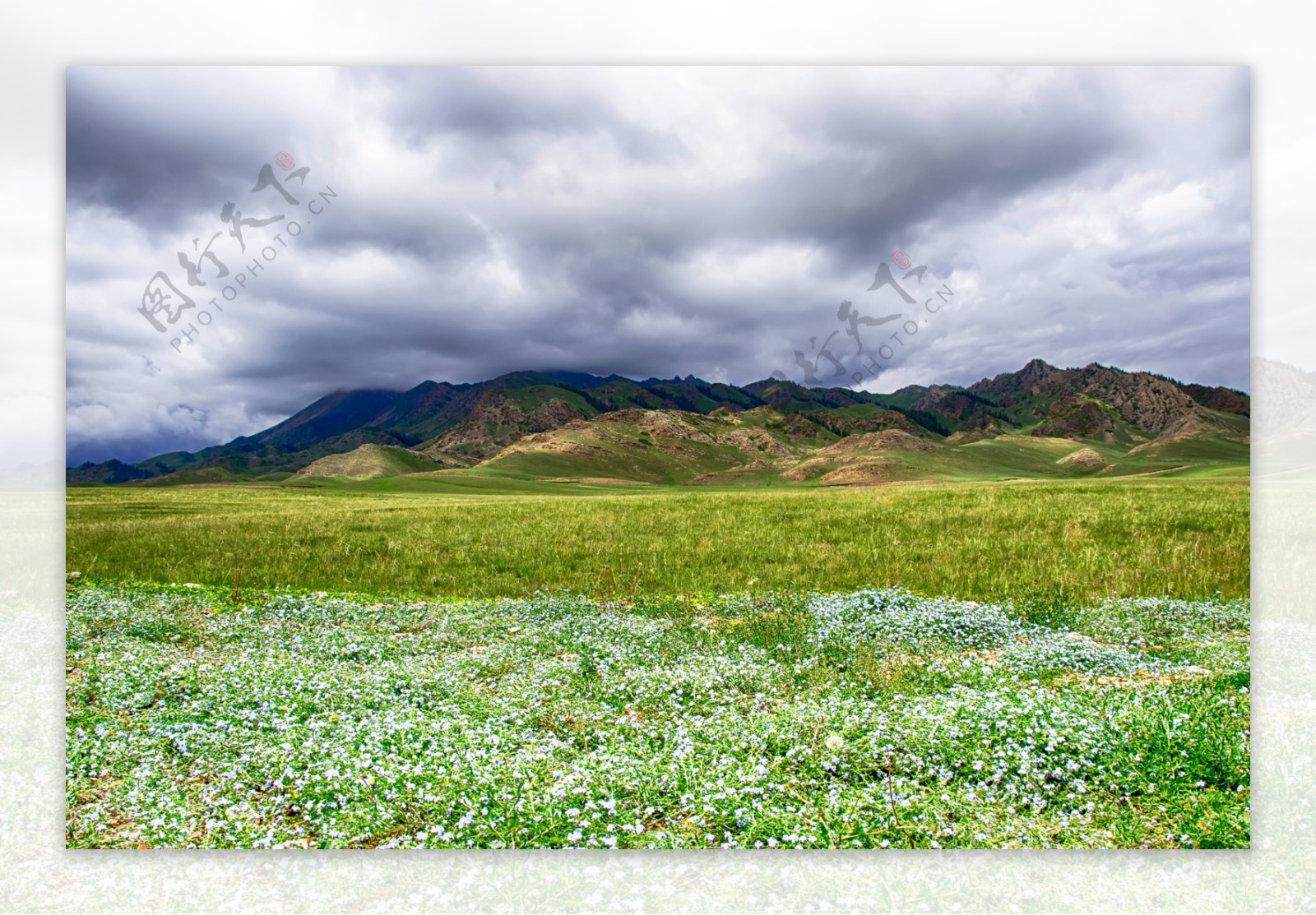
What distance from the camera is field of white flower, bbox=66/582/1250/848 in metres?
4.82

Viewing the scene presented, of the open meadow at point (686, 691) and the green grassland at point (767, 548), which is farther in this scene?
the green grassland at point (767, 548)

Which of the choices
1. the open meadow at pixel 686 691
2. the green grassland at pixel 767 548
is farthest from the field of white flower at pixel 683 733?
the green grassland at pixel 767 548

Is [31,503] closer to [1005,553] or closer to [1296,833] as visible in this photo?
[1005,553]

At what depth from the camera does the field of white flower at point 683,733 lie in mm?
4820

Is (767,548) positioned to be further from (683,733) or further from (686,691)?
(683,733)

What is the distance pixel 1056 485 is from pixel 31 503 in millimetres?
14026

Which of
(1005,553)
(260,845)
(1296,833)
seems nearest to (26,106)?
(260,845)

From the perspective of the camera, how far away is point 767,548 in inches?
380

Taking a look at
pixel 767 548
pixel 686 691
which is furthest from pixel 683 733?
pixel 767 548

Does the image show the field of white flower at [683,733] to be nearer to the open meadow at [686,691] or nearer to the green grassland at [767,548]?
the open meadow at [686,691]

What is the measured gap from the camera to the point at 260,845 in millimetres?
4961

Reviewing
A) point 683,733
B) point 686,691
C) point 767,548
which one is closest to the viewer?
point 683,733

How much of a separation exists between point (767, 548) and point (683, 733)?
4699mm

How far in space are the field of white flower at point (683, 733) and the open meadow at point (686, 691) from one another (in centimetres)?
2
